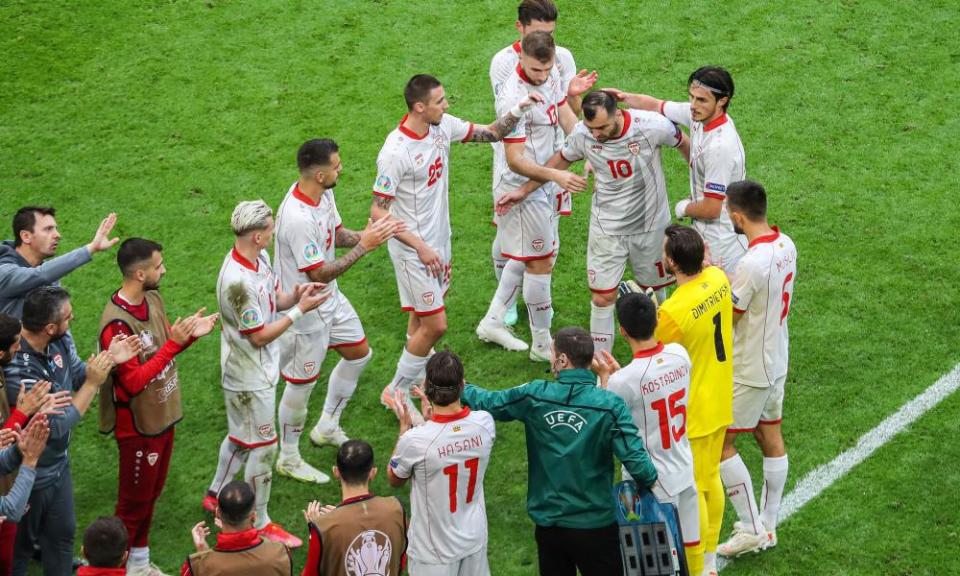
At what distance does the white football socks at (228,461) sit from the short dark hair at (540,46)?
3377mm

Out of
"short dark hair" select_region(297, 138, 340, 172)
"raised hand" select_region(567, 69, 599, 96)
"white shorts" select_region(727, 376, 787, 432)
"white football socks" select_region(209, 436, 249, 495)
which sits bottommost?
"white football socks" select_region(209, 436, 249, 495)

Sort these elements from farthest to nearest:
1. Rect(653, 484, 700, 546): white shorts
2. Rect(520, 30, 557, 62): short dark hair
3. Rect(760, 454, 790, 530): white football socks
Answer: Rect(520, 30, 557, 62): short dark hair < Rect(760, 454, 790, 530): white football socks < Rect(653, 484, 700, 546): white shorts

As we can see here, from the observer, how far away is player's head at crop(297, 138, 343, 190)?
7668 mm

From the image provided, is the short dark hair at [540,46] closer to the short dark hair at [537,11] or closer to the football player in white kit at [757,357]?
the short dark hair at [537,11]

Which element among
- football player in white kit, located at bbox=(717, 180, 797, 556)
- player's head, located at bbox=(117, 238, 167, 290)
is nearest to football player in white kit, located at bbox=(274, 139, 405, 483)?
player's head, located at bbox=(117, 238, 167, 290)

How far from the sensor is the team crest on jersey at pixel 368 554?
575cm

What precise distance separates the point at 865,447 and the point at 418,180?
3.47m

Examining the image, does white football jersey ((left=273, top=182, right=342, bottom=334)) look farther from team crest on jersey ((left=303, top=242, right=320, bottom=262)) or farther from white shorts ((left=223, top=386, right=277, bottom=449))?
white shorts ((left=223, top=386, right=277, bottom=449))

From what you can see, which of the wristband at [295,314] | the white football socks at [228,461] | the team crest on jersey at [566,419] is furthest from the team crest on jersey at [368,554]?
the white football socks at [228,461]

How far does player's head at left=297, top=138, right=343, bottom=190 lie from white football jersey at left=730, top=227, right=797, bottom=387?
254cm

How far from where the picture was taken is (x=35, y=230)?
7.48m

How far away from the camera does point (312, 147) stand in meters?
7.67

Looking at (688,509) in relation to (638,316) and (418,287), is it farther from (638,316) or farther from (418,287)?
(418,287)

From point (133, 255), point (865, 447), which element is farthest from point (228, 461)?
point (865, 447)
